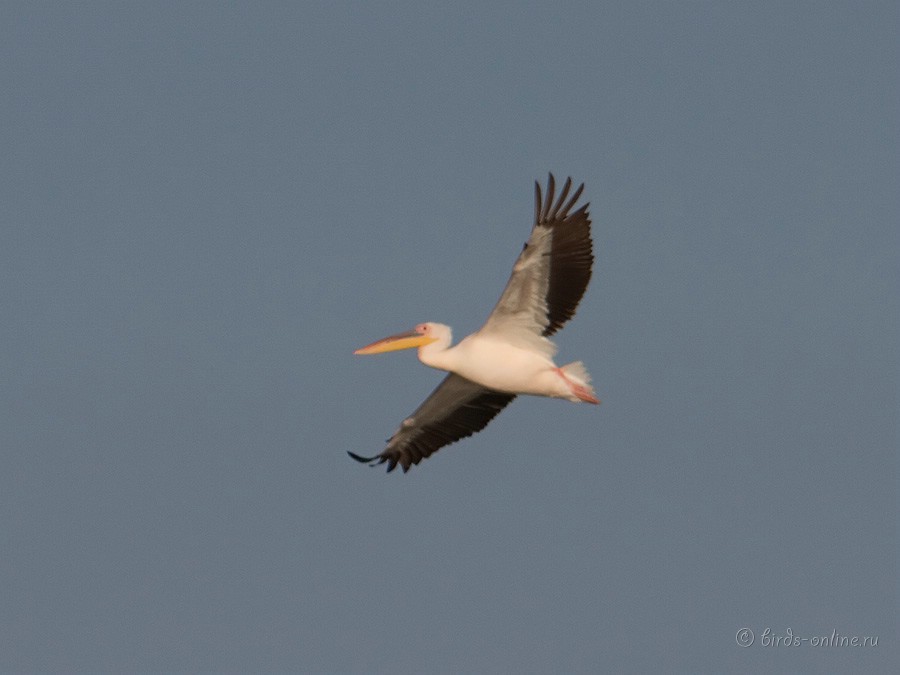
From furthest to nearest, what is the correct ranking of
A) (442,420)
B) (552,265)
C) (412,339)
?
(442,420) → (412,339) → (552,265)

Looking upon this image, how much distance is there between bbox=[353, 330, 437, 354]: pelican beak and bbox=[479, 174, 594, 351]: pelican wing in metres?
1.05

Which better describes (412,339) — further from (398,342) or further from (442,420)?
(442,420)

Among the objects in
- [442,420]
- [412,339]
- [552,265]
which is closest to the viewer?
[552,265]

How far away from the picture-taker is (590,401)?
1584 centimetres

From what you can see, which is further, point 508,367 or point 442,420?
point 442,420

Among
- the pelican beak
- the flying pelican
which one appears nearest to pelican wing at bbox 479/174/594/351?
the flying pelican

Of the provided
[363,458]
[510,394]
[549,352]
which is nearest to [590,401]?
[549,352]

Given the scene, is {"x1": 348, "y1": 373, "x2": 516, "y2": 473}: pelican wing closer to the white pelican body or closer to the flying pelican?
the flying pelican

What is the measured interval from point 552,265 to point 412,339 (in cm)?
191

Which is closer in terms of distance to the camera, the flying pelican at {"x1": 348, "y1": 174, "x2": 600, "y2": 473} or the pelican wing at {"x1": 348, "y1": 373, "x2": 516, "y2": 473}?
the flying pelican at {"x1": 348, "y1": 174, "x2": 600, "y2": 473}

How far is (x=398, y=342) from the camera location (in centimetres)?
1667

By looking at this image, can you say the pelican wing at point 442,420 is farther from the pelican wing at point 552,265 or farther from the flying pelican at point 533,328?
the pelican wing at point 552,265

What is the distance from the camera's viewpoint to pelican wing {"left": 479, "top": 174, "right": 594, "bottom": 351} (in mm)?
15320

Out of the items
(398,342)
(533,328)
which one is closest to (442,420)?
(398,342)
